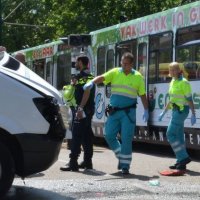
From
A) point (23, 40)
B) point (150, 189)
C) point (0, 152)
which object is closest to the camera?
point (0, 152)

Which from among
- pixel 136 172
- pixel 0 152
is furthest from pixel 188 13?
pixel 0 152

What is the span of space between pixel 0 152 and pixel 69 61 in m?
11.4

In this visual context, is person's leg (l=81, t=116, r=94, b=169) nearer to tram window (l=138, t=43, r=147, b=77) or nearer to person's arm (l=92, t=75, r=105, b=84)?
person's arm (l=92, t=75, r=105, b=84)

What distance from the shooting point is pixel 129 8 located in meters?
29.7

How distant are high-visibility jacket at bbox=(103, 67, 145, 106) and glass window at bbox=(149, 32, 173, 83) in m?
3.25

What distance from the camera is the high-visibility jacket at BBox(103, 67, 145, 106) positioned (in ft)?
31.1

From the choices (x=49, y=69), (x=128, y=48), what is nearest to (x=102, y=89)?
(x=128, y=48)

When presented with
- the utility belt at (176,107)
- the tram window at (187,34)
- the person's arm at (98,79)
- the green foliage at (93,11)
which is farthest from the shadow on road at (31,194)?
the green foliage at (93,11)

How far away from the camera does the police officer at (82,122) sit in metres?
9.79

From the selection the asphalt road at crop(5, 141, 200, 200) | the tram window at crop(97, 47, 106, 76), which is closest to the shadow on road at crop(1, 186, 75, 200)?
the asphalt road at crop(5, 141, 200, 200)

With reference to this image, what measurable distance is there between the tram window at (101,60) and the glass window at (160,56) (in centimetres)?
224

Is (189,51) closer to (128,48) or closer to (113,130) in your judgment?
(128,48)

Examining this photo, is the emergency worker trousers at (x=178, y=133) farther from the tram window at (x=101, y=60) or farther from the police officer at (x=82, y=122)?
the tram window at (x=101, y=60)

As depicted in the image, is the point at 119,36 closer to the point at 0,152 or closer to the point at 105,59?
the point at 105,59
